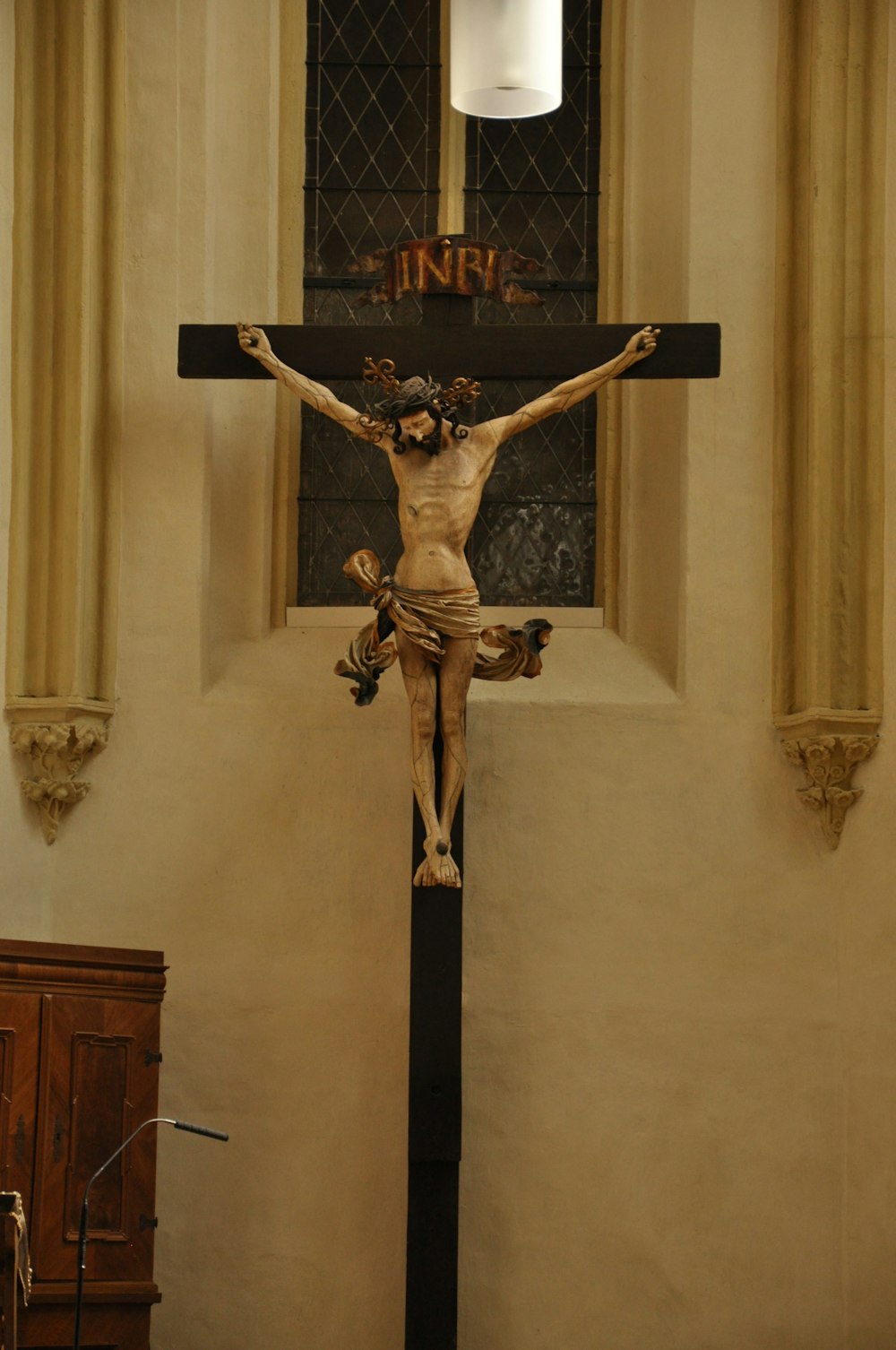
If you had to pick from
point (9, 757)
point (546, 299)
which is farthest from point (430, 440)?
point (9, 757)

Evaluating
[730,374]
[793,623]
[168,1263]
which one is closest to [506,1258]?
[168,1263]

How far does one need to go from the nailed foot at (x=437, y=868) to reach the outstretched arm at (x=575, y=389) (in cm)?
147

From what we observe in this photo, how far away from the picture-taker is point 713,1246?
26.3ft

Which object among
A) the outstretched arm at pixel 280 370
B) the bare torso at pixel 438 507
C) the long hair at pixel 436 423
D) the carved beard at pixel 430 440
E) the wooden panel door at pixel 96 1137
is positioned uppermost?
the outstretched arm at pixel 280 370

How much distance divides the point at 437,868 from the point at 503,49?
2.95 m

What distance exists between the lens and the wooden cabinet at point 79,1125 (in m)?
6.76

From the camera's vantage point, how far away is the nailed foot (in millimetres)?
7230

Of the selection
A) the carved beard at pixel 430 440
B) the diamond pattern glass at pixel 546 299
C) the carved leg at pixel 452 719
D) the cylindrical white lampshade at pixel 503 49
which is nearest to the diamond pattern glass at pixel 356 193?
the diamond pattern glass at pixel 546 299

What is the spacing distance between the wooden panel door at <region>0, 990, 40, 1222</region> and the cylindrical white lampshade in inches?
130

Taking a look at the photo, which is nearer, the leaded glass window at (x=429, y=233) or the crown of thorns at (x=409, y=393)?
the crown of thorns at (x=409, y=393)

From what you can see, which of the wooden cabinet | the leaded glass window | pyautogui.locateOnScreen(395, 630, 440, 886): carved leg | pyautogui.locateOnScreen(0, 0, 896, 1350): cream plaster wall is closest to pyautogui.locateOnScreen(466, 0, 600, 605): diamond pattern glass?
the leaded glass window

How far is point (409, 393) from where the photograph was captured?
7.35 meters

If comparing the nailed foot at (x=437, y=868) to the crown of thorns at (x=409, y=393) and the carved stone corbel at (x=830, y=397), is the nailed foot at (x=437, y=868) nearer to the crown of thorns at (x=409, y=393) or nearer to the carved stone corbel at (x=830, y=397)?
the crown of thorns at (x=409, y=393)

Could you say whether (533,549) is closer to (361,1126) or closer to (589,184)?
(589,184)
